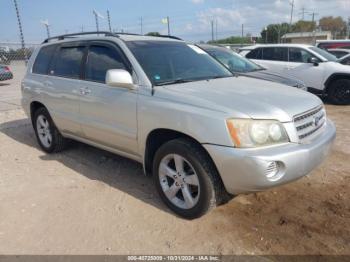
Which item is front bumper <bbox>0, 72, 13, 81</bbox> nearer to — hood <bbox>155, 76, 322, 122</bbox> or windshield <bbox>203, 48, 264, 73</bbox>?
windshield <bbox>203, 48, 264, 73</bbox>

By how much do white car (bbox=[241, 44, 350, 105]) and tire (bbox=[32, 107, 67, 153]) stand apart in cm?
714

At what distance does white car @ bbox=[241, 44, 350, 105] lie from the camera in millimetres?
9461

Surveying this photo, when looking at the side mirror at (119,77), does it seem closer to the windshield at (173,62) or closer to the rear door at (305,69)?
the windshield at (173,62)

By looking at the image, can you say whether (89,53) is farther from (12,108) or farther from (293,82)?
(12,108)

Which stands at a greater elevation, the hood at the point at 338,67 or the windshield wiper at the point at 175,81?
the windshield wiper at the point at 175,81

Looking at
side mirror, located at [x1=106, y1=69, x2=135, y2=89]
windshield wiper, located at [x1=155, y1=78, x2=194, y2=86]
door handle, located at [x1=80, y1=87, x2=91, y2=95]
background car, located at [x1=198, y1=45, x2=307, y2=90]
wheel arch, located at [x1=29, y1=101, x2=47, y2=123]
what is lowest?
wheel arch, located at [x1=29, y1=101, x2=47, y2=123]

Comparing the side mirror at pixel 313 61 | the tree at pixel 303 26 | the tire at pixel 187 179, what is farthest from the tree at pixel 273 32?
the tire at pixel 187 179

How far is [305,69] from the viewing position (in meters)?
9.88

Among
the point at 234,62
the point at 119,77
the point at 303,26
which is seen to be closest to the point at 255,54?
the point at 234,62

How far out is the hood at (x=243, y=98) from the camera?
3.03 meters

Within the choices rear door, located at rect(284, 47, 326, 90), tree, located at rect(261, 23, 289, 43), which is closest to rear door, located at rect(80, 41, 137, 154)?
rear door, located at rect(284, 47, 326, 90)

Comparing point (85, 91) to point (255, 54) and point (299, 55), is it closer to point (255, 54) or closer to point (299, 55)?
point (299, 55)

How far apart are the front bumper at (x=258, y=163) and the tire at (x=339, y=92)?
23.5 ft

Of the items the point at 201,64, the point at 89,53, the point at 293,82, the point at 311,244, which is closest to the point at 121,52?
the point at 89,53
